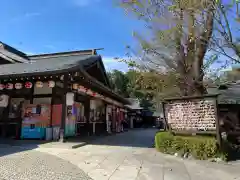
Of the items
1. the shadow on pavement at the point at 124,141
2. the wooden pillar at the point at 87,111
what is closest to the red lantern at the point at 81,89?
the shadow on pavement at the point at 124,141

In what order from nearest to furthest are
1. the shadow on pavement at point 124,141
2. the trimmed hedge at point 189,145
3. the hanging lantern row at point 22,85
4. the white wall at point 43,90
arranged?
the trimmed hedge at point 189,145 → the shadow on pavement at point 124,141 → the hanging lantern row at point 22,85 → the white wall at point 43,90

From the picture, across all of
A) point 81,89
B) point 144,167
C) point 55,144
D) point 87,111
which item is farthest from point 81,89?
point 144,167

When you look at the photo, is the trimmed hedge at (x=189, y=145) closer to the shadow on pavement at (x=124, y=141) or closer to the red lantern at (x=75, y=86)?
the shadow on pavement at (x=124, y=141)

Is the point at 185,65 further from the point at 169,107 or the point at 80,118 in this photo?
the point at 80,118

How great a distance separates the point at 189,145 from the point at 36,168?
454cm

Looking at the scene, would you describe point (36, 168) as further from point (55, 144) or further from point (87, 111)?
point (87, 111)

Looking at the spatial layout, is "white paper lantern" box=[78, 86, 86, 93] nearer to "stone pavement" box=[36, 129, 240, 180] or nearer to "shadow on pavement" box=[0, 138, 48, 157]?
"shadow on pavement" box=[0, 138, 48, 157]

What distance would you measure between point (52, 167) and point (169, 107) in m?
4.56

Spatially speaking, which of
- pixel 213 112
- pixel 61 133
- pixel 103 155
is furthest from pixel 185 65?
pixel 61 133

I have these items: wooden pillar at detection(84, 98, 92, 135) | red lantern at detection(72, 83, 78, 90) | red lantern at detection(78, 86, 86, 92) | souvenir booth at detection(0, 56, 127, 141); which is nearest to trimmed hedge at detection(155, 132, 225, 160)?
souvenir booth at detection(0, 56, 127, 141)

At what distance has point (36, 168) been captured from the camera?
206 inches

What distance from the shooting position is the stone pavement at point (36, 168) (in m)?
4.63

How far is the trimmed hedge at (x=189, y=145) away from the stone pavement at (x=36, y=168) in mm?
3340

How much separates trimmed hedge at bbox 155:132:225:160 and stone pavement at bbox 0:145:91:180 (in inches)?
132
